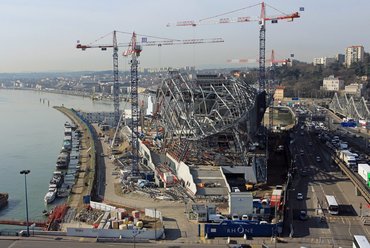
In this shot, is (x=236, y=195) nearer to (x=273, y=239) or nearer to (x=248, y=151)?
(x=273, y=239)

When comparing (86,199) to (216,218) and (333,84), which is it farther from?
(333,84)

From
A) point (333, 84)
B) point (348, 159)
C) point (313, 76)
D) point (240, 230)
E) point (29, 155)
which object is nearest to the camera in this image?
point (240, 230)

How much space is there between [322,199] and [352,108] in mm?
27688

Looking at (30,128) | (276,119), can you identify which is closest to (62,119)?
(30,128)

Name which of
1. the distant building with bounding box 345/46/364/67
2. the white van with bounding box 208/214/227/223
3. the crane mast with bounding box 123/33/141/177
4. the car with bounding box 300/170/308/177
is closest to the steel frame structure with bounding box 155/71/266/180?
the crane mast with bounding box 123/33/141/177

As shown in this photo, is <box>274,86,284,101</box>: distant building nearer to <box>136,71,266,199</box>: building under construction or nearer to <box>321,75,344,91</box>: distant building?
<box>321,75,344,91</box>: distant building

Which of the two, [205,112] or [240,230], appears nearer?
[240,230]

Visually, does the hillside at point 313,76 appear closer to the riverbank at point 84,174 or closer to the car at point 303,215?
the riverbank at point 84,174

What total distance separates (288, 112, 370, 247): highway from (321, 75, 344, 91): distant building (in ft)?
122

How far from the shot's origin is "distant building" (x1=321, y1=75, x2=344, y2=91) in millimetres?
59438

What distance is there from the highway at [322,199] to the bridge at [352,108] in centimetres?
1555

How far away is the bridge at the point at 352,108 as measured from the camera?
126ft

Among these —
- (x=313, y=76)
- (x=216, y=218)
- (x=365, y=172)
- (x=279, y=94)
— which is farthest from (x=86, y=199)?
(x=313, y=76)

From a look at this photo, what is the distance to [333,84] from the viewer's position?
199 ft
